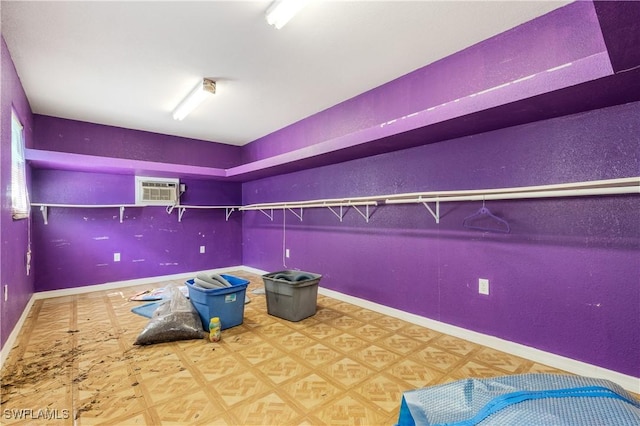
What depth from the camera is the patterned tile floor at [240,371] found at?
62.1 inches

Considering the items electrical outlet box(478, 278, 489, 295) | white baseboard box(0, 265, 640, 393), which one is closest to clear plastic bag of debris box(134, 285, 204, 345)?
white baseboard box(0, 265, 640, 393)

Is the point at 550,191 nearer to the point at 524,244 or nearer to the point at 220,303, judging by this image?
the point at 524,244

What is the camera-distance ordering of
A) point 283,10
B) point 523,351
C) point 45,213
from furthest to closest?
1. point 45,213
2. point 523,351
3. point 283,10

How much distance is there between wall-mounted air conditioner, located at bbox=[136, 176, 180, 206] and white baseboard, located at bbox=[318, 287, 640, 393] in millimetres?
3656

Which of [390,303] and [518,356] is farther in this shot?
[390,303]

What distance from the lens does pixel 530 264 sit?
2.16 meters

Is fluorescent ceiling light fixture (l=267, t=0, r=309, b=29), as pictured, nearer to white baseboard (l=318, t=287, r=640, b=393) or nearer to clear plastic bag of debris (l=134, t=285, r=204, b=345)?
clear plastic bag of debris (l=134, t=285, r=204, b=345)

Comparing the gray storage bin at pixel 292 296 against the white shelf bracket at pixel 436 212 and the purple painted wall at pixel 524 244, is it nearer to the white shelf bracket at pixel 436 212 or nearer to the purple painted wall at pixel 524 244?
the purple painted wall at pixel 524 244

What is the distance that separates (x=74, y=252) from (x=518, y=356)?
5.33m

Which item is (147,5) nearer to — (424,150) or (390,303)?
(424,150)

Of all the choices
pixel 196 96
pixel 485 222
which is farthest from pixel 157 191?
pixel 485 222

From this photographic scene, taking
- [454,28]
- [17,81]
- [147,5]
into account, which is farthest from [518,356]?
[17,81]

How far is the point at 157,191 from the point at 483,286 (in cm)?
→ 467

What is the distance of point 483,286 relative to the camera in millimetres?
2396
